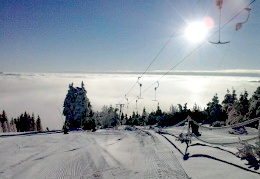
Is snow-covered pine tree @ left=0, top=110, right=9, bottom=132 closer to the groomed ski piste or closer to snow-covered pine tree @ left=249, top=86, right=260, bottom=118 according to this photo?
the groomed ski piste

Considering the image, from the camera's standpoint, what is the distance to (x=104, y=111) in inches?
3770

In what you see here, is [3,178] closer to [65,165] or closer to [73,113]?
[65,165]

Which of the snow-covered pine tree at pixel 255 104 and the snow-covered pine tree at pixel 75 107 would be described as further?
the snow-covered pine tree at pixel 75 107

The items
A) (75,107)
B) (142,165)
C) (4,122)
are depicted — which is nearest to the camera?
(142,165)

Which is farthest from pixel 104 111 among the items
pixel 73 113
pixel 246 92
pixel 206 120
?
pixel 246 92

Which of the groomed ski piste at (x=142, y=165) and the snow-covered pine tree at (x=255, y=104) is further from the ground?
the snow-covered pine tree at (x=255, y=104)

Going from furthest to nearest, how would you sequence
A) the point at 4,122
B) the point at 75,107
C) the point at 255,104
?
1. the point at 4,122
2. the point at 75,107
3. the point at 255,104

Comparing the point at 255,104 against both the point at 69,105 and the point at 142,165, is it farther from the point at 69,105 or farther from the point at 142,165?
the point at 69,105

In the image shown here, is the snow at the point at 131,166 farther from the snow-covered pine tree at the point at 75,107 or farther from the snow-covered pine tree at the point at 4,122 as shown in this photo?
the snow-covered pine tree at the point at 4,122

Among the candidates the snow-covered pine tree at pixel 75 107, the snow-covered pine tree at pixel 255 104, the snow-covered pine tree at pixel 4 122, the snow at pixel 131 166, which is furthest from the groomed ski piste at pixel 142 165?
the snow-covered pine tree at pixel 4 122

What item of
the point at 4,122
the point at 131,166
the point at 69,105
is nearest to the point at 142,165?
the point at 131,166

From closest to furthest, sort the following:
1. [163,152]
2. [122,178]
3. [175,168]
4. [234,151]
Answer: [122,178] < [175,168] < [234,151] < [163,152]

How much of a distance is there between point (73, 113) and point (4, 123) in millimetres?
107377

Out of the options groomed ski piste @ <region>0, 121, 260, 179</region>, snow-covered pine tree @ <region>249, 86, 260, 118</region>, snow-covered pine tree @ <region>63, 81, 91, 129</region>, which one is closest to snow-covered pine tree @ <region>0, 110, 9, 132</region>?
snow-covered pine tree @ <region>63, 81, 91, 129</region>
